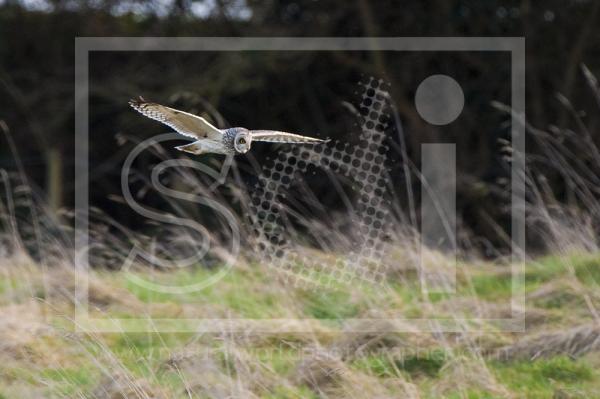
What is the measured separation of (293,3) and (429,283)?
18.7 feet

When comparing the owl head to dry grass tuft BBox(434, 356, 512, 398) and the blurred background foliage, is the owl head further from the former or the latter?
the blurred background foliage

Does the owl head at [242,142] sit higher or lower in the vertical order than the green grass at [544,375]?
higher

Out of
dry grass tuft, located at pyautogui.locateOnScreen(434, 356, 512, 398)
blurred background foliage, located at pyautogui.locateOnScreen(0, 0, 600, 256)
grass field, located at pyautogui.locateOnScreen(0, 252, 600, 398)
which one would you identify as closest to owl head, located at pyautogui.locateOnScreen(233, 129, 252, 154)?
grass field, located at pyautogui.locateOnScreen(0, 252, 600, 398)

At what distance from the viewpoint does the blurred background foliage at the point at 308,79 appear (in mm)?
9625

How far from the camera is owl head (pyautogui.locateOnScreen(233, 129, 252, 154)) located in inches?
106

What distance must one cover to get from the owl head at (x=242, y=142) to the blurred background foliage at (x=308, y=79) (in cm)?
610

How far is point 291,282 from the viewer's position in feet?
15.8

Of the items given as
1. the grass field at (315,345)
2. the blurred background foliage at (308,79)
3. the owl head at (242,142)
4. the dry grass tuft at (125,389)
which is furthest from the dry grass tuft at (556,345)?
the blurred background foliage at (308,79)

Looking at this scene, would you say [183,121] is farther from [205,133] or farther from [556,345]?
[556,345]

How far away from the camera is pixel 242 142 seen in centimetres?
270

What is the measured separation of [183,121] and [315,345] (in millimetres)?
1342

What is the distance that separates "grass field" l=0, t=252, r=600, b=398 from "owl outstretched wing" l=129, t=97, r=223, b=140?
2.20 feet

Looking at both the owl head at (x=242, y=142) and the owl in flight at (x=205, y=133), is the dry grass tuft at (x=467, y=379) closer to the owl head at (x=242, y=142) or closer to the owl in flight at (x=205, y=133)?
the owl in flight at (x=205, y=133)

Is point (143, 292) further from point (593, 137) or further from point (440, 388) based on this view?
point (593, 137)
